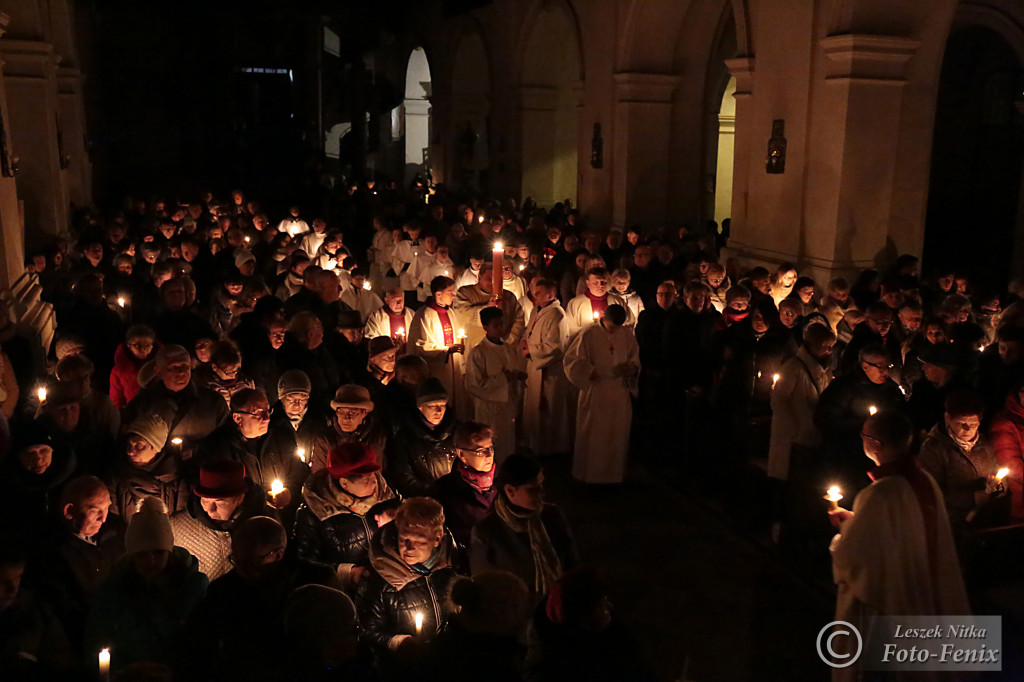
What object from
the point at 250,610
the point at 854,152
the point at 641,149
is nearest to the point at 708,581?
the point at 250,610

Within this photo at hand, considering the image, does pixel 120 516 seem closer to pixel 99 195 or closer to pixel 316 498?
pixel 316 498

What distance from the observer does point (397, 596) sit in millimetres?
4125

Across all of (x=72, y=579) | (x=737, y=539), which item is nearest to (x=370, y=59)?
(x=737, y=539)

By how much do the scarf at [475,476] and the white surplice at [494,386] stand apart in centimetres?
277

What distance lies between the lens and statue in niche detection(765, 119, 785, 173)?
1201cm

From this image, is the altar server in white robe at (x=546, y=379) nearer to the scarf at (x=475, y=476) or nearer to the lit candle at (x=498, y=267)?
the lit candle at (x=498, y=267)

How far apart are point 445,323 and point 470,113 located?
20.8 metres

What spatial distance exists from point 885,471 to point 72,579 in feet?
11.8

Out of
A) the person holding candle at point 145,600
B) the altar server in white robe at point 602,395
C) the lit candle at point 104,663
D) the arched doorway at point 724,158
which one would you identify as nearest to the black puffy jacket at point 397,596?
the person holding candle at point 145,600

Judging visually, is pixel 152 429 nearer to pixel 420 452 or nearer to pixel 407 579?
pixel 420 452

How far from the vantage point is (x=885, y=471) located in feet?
14.3

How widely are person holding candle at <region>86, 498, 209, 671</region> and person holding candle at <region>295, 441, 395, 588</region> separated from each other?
2.64 ft

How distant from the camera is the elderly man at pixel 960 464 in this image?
5.61m

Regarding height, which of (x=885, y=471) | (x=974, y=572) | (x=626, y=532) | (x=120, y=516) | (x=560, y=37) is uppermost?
(x=560, y=37)
